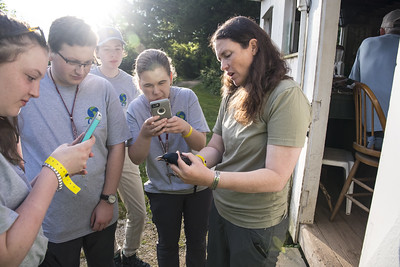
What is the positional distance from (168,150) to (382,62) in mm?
2692

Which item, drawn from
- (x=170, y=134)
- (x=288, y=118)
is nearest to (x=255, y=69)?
(x=288, y=118)

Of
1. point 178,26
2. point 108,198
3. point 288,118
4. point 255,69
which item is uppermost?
point 178,26

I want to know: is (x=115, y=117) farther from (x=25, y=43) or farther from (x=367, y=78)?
(x=367, y=78)

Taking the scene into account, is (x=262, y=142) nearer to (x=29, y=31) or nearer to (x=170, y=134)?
(x=170, y=134)

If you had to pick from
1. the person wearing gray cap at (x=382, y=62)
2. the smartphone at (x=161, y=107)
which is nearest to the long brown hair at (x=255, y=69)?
the smartphone at (x=161, y=107)

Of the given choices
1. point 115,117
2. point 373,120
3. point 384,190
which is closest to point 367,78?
point 373,120

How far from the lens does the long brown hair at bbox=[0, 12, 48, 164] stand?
3.43 ft

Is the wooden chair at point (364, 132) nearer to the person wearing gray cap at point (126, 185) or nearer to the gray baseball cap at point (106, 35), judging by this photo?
the person wearing gray cap at point (126, 185)

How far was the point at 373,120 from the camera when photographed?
3.00m

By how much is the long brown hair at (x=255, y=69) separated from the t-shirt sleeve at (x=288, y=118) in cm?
10

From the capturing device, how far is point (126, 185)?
9.53 feet

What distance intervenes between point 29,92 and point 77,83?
61 cm

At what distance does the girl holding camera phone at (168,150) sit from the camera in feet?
6.81

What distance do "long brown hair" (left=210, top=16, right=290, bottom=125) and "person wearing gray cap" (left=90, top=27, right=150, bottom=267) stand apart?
1630 mm
